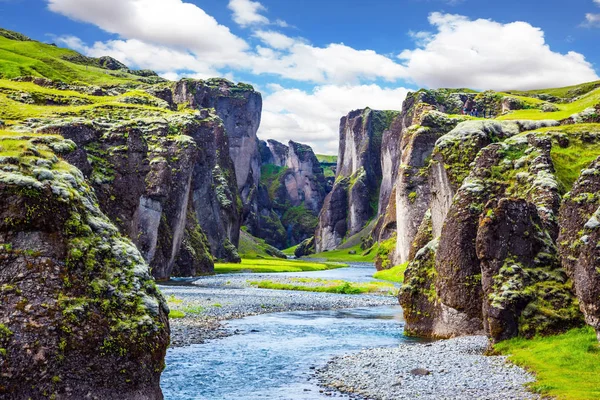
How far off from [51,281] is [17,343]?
2.08 m

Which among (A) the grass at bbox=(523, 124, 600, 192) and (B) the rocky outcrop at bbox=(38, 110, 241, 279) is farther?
(B) the rocky outcrop at bbox=(38, 110, 241, 279)

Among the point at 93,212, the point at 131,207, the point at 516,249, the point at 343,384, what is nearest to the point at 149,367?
the point at 93,212

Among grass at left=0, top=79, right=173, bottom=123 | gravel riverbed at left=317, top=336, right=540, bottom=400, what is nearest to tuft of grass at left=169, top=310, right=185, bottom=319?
gravel riverbed at left=317, top=336, right=540, bottom=400

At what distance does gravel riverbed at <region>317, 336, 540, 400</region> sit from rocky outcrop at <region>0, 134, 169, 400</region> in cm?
1034

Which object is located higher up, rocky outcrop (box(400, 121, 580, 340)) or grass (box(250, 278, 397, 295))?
rocky outcrop (box(400, 121, 580, 340))

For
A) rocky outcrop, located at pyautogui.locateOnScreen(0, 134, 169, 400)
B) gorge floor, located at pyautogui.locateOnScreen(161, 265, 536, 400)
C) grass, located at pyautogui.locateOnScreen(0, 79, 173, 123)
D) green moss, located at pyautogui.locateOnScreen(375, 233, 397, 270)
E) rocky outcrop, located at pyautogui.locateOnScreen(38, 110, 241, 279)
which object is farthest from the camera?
green moss, located at pyautogui.locateOnScreen(375, 233, 397, 270)

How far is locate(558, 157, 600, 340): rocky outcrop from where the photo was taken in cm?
2130

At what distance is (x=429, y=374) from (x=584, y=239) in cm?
918

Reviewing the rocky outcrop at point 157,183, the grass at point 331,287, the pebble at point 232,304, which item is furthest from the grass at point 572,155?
the rocky outcrop at point 157,183

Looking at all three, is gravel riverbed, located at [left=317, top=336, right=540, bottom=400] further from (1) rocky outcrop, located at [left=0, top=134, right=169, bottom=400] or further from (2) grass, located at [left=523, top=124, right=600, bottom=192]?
(2) grass, located at [left=523, top=124, right=600, bottom=192]

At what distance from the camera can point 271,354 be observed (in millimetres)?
32594

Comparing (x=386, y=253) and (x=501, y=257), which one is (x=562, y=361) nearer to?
(x=501, y=257)

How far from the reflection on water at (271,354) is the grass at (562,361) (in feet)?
30.3

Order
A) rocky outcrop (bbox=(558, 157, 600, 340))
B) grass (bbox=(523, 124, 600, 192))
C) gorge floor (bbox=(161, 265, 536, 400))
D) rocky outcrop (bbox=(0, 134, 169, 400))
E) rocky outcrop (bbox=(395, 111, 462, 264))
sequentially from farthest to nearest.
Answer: rocky outcrop (bbox=(395, 111, 462, 264)), grass (bbox=(523, 124, 600, 192)), gorge floor (bbox=(161, 265, 536, 400)), rocky outcrop (bbox=(558, 157, 600, 340)), rocky outcrop (bbox=(0, 134, 169, 400))
